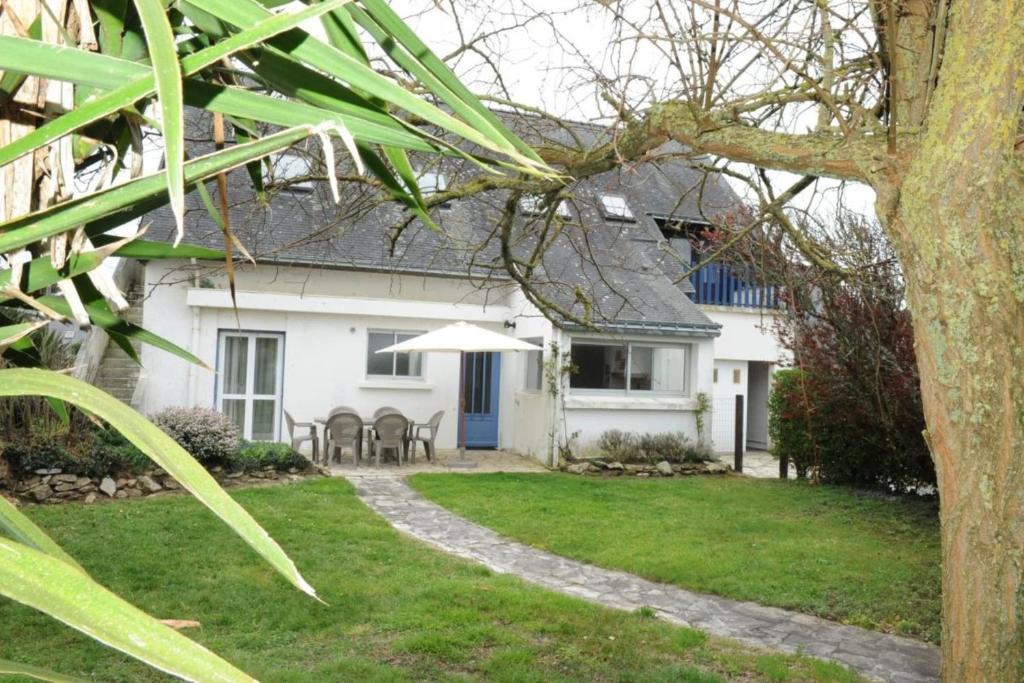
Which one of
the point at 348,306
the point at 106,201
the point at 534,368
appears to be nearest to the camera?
the point at 106,201

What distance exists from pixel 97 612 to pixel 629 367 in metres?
16.9

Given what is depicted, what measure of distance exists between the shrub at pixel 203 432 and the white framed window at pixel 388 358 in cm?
445

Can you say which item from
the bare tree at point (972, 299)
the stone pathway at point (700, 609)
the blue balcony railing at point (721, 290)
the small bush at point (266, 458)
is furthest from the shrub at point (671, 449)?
the bare tree at point (972, 299)

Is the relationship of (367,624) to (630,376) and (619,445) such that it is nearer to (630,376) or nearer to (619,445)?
(619,445)

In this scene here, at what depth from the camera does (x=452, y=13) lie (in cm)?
632

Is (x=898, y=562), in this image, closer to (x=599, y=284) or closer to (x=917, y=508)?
(x=917, y=508)

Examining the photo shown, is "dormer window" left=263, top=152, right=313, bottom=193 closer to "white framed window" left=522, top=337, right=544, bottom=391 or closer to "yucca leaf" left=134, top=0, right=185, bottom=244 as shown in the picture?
"yucca leaf" left=134, top=0, right=185, bottom=244

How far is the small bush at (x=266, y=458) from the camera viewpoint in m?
13.0

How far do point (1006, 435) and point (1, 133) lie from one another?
3658 mm

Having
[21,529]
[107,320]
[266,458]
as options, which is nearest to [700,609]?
[107,320]

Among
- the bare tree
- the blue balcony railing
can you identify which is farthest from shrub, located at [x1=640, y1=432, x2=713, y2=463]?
the bare tree

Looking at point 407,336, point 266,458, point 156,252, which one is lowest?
point 266,458

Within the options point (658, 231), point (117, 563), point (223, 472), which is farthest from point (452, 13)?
point (658, 231)

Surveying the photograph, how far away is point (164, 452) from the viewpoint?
74cm
